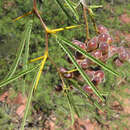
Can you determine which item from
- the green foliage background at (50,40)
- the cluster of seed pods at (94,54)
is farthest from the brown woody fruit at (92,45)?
the green foliage background at (50,40)

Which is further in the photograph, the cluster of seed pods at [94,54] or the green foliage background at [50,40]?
the green foliage background at [50,40]

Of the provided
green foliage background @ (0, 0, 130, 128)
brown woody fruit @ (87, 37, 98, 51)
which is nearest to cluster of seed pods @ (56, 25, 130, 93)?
brown woody fruit @ (87, 37, 98, 51)

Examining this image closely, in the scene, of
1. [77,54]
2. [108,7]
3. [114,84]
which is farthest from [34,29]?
[77,54]

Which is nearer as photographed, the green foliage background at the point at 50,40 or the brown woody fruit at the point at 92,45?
the brown woody fruit at the point at 92,45

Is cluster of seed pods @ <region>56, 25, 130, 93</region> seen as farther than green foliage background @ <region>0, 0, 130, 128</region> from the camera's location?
No

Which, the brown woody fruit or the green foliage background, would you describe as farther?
the green foliage background

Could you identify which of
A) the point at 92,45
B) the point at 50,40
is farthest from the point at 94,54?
the point at 50,40

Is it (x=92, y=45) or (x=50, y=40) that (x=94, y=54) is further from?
(x=50, y=40)

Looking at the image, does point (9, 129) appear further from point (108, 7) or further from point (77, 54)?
point (108, 7)

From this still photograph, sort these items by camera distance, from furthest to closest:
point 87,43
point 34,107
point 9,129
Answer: point 34,107 → point 9,129 → point 87,43

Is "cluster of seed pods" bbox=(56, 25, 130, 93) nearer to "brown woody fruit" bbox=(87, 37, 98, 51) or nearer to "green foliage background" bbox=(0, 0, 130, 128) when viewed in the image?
"brown woody fruit" bbox=(87, 37, 98, 51)

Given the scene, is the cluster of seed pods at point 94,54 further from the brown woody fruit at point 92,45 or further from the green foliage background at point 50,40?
the green foliage background at point 50,40
